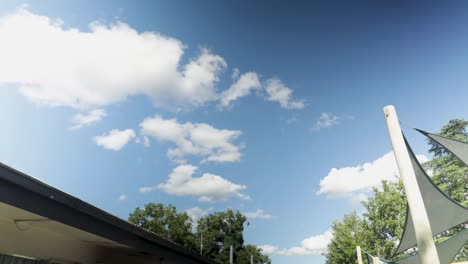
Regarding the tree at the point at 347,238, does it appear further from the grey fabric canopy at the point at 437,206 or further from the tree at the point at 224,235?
the grey fabric canopy at the point at 437,206

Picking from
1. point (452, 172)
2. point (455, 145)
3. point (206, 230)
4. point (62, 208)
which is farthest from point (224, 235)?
point (62, 208)

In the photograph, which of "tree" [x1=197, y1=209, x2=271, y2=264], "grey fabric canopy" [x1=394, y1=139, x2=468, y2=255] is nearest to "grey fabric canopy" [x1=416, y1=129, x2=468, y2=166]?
"grey fabric canopy" [x1=394, y1=139, x2=468, y2=255]

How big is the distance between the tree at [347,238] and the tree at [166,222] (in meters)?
19.5

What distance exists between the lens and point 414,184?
11.3 ft

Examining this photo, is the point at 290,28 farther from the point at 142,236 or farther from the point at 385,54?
the point at 142,236

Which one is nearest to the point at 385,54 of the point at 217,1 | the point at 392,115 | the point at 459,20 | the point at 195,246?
the point at 459,20

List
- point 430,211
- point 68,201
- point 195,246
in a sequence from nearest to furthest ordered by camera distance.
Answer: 1. point 68,201
2. point 430,211
3. point 195,246

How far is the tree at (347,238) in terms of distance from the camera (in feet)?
94.6

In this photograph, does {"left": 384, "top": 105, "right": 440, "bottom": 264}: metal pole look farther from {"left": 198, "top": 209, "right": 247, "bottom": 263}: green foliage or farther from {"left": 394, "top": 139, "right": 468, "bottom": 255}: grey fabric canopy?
{"left": 198, "top": 209, "right": 247, "bottom": 263}: green foliage

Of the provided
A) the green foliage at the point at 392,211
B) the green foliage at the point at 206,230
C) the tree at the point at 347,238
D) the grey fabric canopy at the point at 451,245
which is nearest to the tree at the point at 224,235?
the green foliage at the point at 206,230

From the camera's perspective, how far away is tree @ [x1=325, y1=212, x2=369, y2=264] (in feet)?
94.6

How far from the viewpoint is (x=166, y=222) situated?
4212 cm

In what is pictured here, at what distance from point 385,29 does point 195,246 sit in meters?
38.9

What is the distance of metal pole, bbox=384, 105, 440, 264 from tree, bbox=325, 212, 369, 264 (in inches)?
1055
